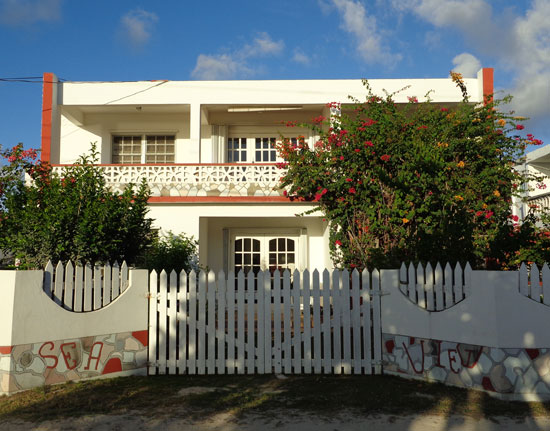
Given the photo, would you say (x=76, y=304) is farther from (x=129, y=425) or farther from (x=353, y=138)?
(x=353, y=138)

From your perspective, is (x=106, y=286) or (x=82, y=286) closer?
(x=82, y=286)

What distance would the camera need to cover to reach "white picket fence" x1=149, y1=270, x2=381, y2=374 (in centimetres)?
567

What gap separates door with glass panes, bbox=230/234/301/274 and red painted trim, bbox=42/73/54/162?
5.39 meters

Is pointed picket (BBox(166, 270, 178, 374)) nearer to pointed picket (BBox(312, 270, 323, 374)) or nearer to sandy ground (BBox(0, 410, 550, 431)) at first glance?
sandy ground (BBox(0, 410, 550, 431))

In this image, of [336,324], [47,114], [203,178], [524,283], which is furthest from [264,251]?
[524,283]

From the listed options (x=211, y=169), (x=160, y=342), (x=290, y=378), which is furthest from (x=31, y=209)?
(x=211, y=169)

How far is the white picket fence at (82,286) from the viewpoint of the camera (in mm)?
5203

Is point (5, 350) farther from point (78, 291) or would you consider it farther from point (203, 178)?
point (203, 178)

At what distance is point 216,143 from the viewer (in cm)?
1350

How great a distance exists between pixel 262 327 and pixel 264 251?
7.43 m

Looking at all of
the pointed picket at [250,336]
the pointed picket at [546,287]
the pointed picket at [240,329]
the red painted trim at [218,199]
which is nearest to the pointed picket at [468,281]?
the pointed picket at [546,287]

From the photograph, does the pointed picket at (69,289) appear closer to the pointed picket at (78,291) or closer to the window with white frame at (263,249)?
the pointed picket at (78,291)

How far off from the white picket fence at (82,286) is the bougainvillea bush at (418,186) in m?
4.68

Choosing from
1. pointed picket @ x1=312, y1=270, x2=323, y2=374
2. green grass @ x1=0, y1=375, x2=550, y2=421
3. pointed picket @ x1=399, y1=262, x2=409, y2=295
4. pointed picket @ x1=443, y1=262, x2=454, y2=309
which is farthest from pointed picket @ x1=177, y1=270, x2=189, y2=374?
pointed picket @ x1=443, y1=262, x2=454, y2=309
